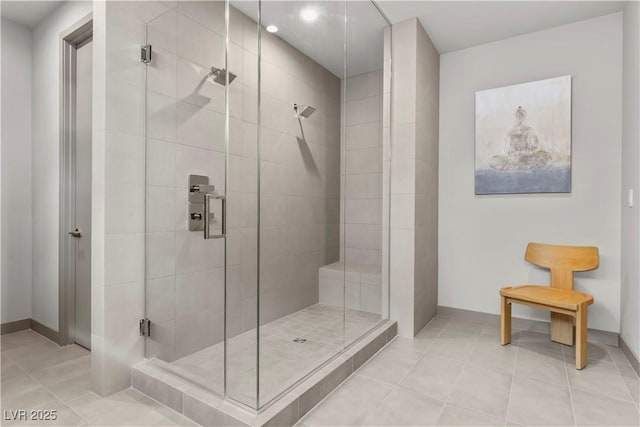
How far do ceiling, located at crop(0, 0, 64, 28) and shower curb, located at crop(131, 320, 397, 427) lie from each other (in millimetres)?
2849

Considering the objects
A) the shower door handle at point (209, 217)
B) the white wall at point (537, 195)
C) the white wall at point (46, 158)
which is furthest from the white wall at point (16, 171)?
the white wall at point (537, 195)

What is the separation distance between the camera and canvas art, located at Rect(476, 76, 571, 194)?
2.77 metres

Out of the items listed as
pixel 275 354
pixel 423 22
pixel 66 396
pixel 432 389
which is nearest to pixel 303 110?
pixel 275 354

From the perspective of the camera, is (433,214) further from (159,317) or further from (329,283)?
(159,317)

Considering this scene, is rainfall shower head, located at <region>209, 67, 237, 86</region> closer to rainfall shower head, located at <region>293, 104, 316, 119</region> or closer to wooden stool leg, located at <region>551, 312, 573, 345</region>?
rainfall shower head, located at <region>293, 104, 316, 119</region>

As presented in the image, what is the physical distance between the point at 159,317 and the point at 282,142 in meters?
1.25

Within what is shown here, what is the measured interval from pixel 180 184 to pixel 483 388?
2.11 m

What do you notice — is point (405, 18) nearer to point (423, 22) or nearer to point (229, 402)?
point (423, 22)

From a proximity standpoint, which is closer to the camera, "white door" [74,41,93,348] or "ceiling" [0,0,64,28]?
"white door" [74,41,93,348]

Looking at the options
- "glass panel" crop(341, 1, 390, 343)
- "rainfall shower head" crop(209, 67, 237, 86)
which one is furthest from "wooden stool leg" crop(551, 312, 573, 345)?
"rainfall shower head" crop(209, 67, 237, 86)

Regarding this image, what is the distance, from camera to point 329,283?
217 centimetres

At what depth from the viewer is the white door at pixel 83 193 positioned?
2453 millimetres

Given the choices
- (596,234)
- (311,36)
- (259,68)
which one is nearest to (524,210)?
(596,234)

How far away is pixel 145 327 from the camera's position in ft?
6.42
